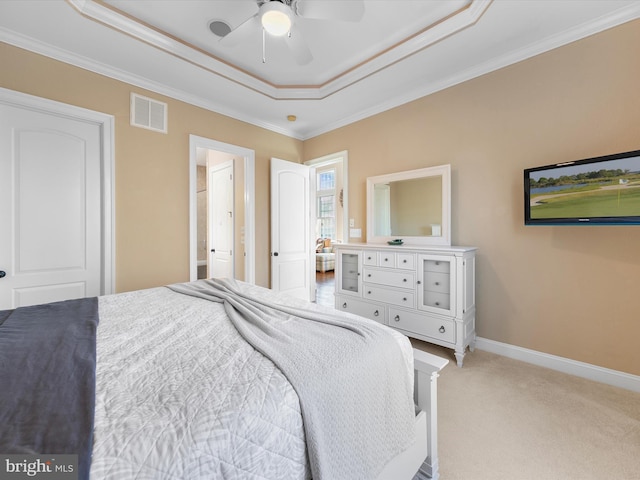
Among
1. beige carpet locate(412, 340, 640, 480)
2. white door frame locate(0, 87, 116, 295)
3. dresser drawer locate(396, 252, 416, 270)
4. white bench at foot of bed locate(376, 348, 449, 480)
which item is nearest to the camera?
white bench at foot of bed locate(376, 348, 449, 480)

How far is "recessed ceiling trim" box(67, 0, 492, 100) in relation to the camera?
2.00 metres

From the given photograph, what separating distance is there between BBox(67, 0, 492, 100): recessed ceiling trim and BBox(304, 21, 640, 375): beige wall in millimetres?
722

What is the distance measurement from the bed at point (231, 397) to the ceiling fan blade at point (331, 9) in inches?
69.5

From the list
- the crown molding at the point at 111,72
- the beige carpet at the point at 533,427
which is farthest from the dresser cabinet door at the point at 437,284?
the crown molding at the point at 111,72

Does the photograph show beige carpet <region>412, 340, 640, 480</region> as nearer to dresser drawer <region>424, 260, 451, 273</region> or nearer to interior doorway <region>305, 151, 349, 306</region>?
dresser drawer <region>424, 260, 451, 273</region>

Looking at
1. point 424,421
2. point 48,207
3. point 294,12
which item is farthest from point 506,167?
point 48,207

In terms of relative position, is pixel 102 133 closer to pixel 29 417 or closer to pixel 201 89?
pixel 201 89

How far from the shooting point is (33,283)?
2246mm

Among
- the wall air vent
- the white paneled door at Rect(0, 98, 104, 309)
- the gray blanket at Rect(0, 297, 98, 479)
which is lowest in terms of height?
the gray blanket at Rect(0, 297, 98, 479)

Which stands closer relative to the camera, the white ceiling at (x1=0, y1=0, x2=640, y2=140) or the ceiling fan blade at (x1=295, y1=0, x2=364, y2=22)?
the ceiling fan blade at (x1=295, y1=0, x2=364, y2=22)

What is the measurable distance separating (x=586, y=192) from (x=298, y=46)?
2378mm

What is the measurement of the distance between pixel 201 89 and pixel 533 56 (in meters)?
3.22

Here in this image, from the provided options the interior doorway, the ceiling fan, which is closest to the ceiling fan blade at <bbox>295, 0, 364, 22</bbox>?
the ceiling fan

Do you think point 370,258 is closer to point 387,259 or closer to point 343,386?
point 387,259
